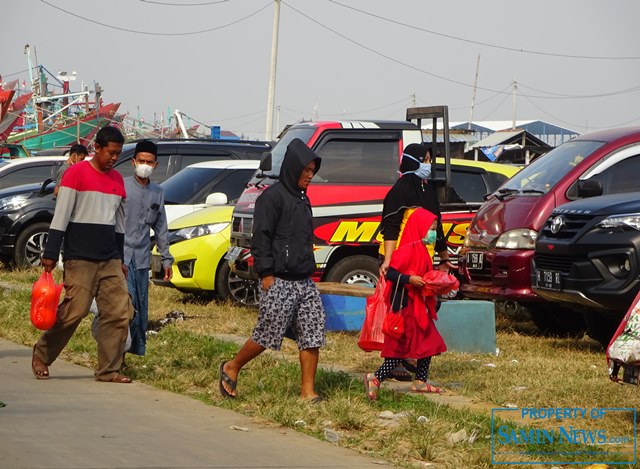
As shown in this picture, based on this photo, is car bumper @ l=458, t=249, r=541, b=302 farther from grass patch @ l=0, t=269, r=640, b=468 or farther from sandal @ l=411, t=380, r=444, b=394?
sandal @ l=411, t=380, r=444, b=394

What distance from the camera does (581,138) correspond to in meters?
11.8

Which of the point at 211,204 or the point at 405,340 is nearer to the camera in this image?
the point at 405,340

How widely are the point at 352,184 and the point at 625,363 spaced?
5.78 meters

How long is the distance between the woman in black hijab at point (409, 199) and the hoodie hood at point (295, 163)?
725 mm

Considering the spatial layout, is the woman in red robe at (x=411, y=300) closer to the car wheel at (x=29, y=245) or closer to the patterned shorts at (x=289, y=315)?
the patterned shorts at (x=289, y=315)

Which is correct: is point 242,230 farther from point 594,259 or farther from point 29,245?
point 29,245

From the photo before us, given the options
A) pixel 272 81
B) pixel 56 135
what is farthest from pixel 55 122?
pixel 272 81

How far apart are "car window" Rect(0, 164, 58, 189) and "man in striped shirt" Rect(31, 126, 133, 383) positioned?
37.4 ft

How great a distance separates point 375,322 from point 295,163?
4.05ft

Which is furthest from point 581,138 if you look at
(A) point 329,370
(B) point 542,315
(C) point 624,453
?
(C) point 624,453

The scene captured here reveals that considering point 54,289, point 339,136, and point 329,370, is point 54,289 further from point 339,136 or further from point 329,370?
point 339,136

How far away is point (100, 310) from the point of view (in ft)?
27.6

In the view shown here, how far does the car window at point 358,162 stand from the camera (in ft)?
39.7

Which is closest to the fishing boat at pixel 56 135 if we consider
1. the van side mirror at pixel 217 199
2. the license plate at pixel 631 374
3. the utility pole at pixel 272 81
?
the utility pole at pixel 272 81
